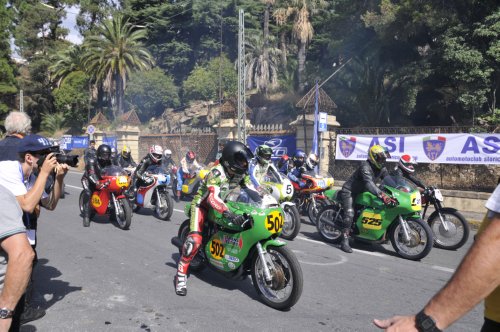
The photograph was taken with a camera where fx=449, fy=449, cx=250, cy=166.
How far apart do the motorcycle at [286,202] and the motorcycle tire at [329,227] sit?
43 cm

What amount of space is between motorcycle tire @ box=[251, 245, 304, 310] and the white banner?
356 inches

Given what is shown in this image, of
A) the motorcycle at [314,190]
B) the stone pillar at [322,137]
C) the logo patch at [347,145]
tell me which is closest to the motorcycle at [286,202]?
the motorcycle at [314,190]

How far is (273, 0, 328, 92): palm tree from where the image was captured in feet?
96.5

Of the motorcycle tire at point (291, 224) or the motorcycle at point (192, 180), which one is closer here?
the motorcycle tire at point (291, 224)

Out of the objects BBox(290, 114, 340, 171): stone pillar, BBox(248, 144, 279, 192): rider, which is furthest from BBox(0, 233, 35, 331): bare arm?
BBox(290, 114, 340, 171): stone pillar

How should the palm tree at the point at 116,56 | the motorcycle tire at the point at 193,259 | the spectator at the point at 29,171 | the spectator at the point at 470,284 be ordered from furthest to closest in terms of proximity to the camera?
1. the palm tree at the point at 116,56
2. the motorcycle tire at the point at 193,259
3. the spectator at the point at 29,171
4. the spectator at the point at 470,284

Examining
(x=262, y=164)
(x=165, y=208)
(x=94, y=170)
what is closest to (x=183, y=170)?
(x=165, y=208)

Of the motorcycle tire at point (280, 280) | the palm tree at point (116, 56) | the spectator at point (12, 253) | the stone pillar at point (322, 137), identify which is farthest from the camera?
the palm tree at point (116, 56)

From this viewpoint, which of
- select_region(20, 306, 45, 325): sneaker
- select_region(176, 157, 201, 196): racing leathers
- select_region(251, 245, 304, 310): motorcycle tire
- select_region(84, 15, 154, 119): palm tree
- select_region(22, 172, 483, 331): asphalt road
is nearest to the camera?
select_region(20, 306, 45, 325): sneaker

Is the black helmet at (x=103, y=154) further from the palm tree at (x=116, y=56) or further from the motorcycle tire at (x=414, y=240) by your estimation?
the palm tree at (x=116, y=56)

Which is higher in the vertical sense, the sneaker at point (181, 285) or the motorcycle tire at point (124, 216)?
the motorcycle tire at point (124, 216)

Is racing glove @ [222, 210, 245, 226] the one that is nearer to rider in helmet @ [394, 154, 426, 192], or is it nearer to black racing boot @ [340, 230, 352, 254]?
black racing boot @ [340, 230, 352, 254]

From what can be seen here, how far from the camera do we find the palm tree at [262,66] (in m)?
33.9

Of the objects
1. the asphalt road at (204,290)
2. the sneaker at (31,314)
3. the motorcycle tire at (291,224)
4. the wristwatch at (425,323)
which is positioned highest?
the wristwatch at (425,323)
